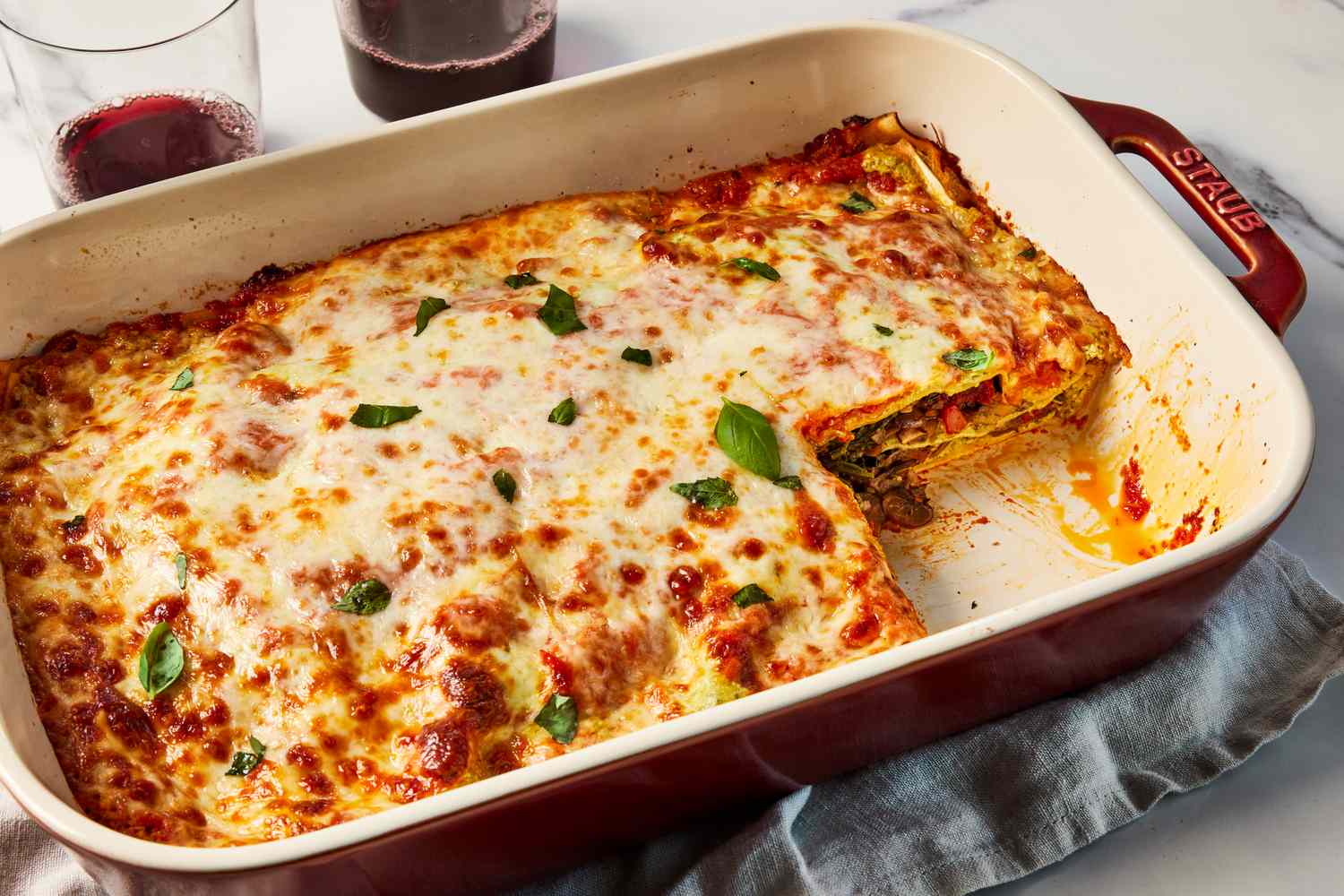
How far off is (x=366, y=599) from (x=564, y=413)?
0.65 m

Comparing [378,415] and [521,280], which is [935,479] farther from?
[378,415]

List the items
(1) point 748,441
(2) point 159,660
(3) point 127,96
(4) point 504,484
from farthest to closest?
(3) point 127,96
(1) point 748,441
(4) point 504,484
(2) point 159,660

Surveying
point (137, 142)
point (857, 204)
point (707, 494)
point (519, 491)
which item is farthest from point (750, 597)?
point (137, 142)

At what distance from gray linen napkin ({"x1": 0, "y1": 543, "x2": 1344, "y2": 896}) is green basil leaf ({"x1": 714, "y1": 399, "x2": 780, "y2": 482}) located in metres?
0.71

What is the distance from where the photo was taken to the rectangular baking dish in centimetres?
271

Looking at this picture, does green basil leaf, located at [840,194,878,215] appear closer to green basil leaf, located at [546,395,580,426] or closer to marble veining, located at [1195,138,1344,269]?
green basil leaf, located at [546,395,580,426]

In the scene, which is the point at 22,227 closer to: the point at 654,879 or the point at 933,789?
the point at 654,879

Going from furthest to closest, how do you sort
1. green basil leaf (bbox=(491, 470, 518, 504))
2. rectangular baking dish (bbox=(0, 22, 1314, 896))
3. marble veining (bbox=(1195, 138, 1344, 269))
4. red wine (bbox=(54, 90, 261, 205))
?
marble veining (bbox=(1195, 138, 1344, 269)), red wine (bbox=(54, 90, 261, 205)), green basil leaf (bbox=(491, 470, 518, 504)), rectangular baking dish (bbox=(0, 22, 1314, 896))

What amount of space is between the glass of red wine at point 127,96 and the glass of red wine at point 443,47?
1.10ft

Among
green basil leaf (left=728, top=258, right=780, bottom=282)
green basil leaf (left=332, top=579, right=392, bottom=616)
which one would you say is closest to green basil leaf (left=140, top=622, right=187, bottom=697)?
green basil leaf (left=332, top=579, right=392, bottom=616)

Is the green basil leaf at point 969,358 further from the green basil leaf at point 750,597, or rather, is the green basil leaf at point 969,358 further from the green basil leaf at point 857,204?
the green basil leaf at point 750,597

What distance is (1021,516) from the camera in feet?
12.7

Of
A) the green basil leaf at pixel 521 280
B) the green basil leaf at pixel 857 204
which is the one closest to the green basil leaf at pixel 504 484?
the green basil leaf at pixel 521 280

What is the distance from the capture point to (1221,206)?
143 inches
